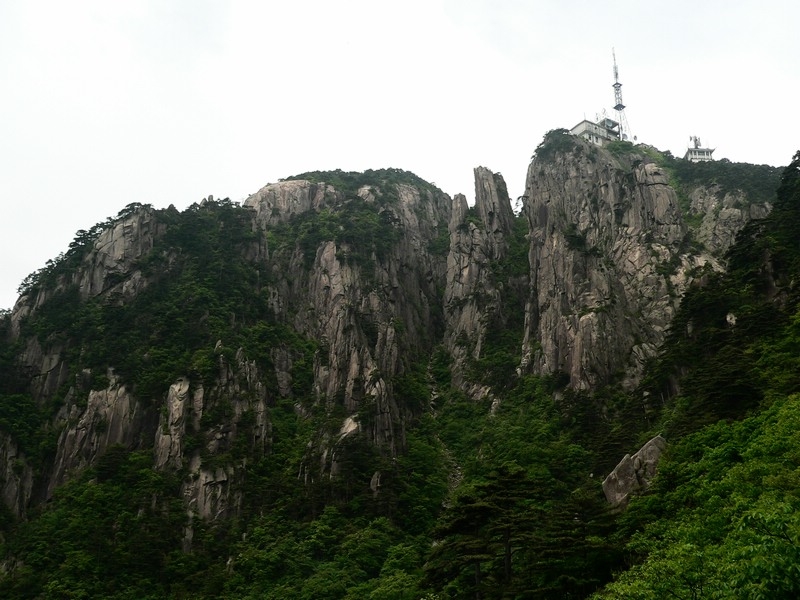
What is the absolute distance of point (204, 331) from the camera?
75.9 metres

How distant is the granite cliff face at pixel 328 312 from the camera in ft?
216

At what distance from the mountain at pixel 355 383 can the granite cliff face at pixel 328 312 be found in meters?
0.30

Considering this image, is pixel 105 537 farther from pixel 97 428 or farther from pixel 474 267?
pixel 474 267

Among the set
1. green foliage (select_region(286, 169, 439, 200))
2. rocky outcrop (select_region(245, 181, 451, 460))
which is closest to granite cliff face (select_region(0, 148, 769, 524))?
rocky outcrop (select_region(245, 181, 451, 460))

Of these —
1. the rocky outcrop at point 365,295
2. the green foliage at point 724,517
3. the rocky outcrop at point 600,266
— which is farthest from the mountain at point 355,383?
the green foliage at point 724,517

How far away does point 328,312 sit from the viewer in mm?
89938

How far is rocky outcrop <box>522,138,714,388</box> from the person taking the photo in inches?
2707

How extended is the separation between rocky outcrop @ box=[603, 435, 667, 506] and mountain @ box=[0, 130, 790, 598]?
4.66 metres

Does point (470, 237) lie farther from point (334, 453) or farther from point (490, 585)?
point (490, 585)

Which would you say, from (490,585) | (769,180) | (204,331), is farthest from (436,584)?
(769,180)

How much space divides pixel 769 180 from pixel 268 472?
75.7 metres

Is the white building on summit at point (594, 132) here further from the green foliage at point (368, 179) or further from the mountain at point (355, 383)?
the green foliage at point (368, 179)

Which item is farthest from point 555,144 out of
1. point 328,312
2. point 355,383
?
point 355,383

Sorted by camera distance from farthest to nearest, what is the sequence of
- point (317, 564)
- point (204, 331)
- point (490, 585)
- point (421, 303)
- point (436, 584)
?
1. point (421, 303)
2. point (204, 331)
3. point (317, 564)
4. point (436, 584)
5. point (490, 585)
